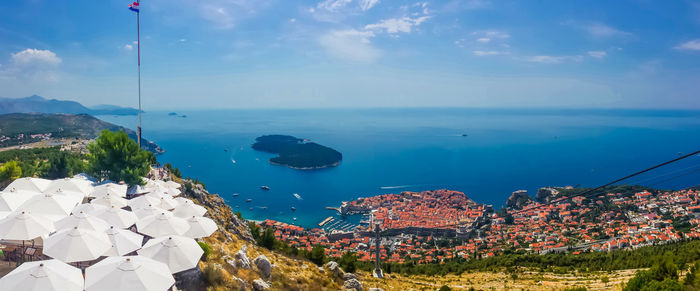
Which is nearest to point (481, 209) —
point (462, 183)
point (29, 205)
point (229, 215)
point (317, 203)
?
point (462, 183)

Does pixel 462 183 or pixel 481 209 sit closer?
pixel 481 209

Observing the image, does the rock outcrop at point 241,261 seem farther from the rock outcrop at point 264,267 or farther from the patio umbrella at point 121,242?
the patio umbrella at point 121,242

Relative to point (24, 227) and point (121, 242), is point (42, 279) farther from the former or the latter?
point (24, 227)

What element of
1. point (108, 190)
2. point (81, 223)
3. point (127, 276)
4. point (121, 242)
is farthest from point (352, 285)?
point (108, 190)

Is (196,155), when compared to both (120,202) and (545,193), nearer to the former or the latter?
(545,193)

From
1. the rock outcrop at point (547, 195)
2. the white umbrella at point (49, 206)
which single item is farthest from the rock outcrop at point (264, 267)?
the rock outcrop at point (547, 195)

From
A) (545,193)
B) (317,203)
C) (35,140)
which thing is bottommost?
(317,203)
